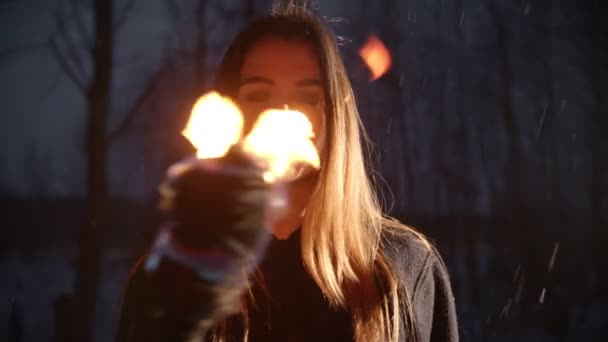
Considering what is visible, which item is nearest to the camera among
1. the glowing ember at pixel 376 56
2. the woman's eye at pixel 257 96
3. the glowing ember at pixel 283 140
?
the glowing ember at pixel 283 140

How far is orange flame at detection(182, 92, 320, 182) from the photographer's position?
166 centimetres

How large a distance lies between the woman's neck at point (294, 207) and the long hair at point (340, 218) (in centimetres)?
4

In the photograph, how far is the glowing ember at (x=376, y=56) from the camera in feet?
16.6

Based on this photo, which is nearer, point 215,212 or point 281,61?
point 215,212

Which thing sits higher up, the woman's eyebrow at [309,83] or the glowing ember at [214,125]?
the woman's eyebrow at [309,83]

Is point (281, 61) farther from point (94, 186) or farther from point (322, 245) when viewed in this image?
A: point (94, 186)

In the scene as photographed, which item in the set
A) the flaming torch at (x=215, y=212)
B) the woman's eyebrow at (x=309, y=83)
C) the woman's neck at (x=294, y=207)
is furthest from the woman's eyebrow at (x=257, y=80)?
the flaming torch at (x=215, y=212)

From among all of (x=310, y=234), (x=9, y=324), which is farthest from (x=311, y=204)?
(x=9, y=324)

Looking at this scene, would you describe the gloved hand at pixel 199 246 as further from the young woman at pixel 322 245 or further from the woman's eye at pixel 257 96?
the woman's eye at pixel 257 96

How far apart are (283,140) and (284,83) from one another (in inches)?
12.6

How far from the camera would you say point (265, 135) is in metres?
1.70

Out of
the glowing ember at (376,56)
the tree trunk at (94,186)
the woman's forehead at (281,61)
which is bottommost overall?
the tree trunk at (94,186)

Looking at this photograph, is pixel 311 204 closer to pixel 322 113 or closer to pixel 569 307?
pixel 322 113

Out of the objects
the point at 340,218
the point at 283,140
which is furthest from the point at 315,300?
the point at 283,140
